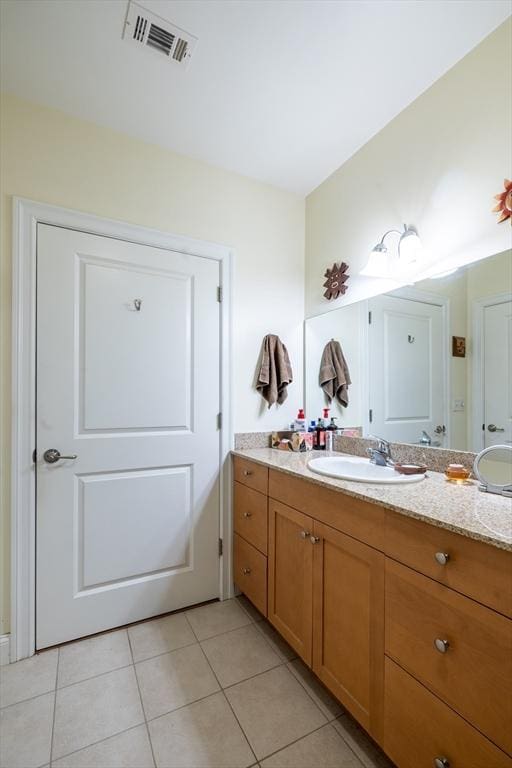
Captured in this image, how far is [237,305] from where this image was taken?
2.12 metres

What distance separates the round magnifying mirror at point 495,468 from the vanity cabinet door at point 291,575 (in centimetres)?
64

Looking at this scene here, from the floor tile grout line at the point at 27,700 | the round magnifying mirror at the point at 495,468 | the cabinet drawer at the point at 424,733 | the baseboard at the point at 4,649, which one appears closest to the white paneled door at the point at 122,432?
the baseboard at the point at 4,649

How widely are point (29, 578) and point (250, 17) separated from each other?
2.49m

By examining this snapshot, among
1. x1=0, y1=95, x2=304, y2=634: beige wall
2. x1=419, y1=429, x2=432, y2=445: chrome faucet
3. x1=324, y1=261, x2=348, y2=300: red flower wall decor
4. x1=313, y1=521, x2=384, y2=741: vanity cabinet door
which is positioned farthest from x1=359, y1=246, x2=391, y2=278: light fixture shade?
x1=313, y1=521, x2=384, y2=741: vanity cabinet door

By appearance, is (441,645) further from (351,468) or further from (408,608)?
(351,468)

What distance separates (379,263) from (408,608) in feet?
4.82

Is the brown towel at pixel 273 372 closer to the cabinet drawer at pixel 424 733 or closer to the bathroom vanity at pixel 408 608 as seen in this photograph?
the bathroom vanity at pixel 408 608

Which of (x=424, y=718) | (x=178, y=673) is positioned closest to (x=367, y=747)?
(x=424, y=718)

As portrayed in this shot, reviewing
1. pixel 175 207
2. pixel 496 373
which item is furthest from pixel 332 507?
pixel 175 207

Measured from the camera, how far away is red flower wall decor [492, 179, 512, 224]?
125cm

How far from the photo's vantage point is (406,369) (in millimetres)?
1700

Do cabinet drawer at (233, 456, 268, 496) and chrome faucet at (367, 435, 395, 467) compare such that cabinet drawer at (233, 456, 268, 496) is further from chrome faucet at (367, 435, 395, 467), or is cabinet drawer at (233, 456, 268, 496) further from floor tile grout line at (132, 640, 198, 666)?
floor tile grout line at (132, 640, 198, 666)

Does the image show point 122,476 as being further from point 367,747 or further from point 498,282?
point 498,282

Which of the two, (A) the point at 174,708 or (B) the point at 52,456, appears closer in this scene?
(A) the point at 174,708
